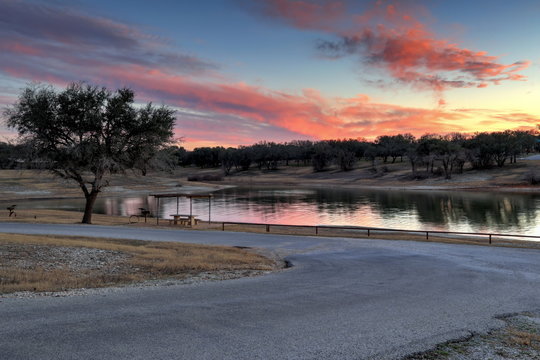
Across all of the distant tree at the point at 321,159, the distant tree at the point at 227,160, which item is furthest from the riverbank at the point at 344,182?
the distant tree at the point at 227,160

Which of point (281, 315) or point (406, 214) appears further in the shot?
point (406, 214)

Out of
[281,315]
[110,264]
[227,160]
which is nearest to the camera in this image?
[281,315]

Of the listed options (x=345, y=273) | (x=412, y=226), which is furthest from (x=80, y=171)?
(x=412, y=226)

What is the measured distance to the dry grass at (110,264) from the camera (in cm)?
1319

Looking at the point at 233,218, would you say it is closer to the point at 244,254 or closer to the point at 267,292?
the point at 244,254

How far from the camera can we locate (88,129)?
113 ft

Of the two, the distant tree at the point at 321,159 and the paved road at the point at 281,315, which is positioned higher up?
the distant tree at the point at 321,159

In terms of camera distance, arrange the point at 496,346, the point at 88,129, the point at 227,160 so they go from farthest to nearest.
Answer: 1. the point at 227,160
2. the point at 88,129
3. the point at 496,346

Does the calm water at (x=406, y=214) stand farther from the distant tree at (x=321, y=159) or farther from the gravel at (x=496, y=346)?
the distant tree at (x=321, y=159)

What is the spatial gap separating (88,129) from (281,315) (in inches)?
1190

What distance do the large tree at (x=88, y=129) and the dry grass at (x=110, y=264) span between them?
15.8m

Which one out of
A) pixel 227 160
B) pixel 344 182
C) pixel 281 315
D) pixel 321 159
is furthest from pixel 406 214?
pixel 227 160

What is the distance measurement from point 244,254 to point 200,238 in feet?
24.8

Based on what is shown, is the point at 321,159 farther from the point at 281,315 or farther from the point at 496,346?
the point at 496,346
